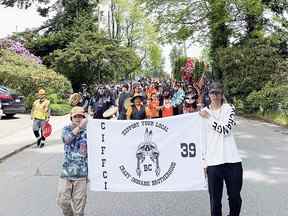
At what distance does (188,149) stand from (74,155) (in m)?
1.40

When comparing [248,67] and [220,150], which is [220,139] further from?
[248,67]

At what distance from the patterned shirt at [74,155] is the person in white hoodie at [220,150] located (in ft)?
4.44

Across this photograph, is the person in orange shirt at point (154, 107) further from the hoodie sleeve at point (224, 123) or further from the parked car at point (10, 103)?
the parked car at point (10, 103)

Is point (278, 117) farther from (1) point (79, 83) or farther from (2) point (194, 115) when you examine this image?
(1) point (79, 83)

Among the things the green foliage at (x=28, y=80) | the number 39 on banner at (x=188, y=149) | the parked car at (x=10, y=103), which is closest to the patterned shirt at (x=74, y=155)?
the number 39 on banner at (x=188, y=149)

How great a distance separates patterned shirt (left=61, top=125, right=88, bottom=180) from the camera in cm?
643

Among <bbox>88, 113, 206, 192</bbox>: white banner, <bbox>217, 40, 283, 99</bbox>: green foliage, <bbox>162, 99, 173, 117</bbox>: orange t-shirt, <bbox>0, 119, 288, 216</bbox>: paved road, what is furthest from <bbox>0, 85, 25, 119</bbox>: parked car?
<bbox>88, 113, 206, 192</bbox>: white banner

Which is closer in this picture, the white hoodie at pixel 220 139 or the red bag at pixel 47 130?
the white hoodie at pixel 220 139

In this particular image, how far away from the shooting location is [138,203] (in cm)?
853

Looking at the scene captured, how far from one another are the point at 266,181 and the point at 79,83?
131 feet

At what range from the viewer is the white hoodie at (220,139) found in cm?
616

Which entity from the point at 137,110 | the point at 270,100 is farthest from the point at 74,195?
the point at 270,100

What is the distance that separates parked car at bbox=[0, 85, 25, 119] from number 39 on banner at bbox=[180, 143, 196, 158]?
2083 cm

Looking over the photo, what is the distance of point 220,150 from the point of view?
6.16m
